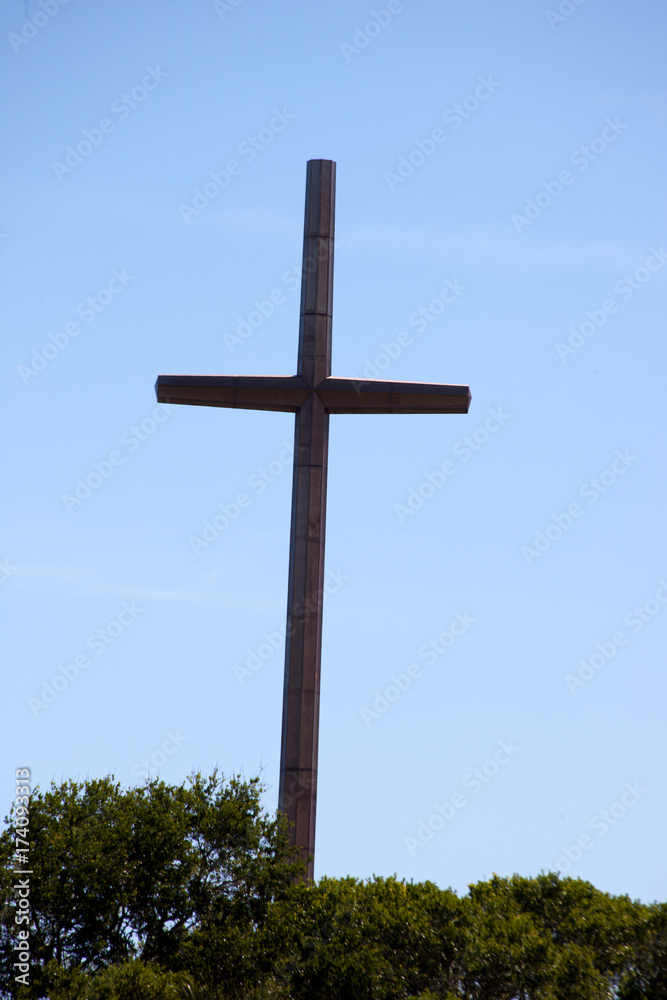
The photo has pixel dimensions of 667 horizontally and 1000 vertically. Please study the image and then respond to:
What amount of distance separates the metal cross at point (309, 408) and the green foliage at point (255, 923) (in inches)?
54.5

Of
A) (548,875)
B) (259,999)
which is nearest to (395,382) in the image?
(548,875)

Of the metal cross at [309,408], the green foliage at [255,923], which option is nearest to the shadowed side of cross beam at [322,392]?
the metal cross at [309,408]

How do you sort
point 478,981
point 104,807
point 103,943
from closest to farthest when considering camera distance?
point 478,981, point 103,943, point 104,807

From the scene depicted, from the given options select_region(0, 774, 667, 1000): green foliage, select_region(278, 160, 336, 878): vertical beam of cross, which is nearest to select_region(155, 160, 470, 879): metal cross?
select_region(278, 160, 336, 878): vertical beam of cross

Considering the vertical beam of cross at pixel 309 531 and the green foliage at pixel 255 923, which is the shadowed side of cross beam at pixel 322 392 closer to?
the vertical beam of cross at pixel 309 531

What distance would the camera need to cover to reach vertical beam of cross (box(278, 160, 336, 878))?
2930 centimetres

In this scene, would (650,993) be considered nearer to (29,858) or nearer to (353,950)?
(353,950)

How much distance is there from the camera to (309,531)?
3050 cm

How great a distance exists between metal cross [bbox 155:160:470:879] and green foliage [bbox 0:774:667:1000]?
1.38 meters

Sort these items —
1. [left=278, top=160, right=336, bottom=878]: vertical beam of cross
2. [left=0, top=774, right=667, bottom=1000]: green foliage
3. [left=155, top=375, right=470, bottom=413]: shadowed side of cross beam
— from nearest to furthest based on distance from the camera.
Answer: [left=0, top=774, right=667, bottom=1000]: green foliage
[left=278, top=160, right=336, bottom=878]: vertical beam of cross
[left=155, top=375, right=470, bottom=413]: shadowed side of cross beam

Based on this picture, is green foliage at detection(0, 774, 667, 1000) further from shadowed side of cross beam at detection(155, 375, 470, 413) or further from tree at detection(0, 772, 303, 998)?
shadowed side of cross beam at detection(155, 375, 470, 413)

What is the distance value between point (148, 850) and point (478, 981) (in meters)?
7.30

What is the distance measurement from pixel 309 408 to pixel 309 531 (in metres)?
2.85

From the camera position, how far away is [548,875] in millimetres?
28125
